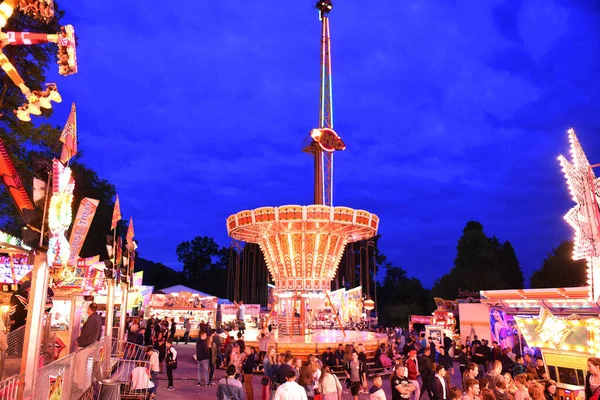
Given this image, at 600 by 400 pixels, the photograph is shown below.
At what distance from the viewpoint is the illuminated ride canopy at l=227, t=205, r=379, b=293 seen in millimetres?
21969

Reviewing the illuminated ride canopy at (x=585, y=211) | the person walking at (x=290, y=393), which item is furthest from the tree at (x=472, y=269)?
the person walking at (x=290, y=393)

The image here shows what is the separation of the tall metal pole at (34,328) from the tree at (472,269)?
153ft

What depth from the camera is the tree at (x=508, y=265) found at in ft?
179

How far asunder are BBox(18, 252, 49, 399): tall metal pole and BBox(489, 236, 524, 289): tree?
5434 centimetres

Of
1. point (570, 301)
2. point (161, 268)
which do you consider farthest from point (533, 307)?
point (161, 268)

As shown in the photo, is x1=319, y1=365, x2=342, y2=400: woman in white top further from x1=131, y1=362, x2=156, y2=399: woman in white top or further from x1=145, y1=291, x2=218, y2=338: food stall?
x1=145, y1=291, x2=218, y2=338: food stall

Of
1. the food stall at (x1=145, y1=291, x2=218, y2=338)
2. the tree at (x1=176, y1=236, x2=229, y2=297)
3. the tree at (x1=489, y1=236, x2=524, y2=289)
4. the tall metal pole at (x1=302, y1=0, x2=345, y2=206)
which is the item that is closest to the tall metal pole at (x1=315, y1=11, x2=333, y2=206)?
the tall metal pole at (x1=302, y1=0, x2=345, y2=206)

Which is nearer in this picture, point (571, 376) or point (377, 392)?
point (377, 392)

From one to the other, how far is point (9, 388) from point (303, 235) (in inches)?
713

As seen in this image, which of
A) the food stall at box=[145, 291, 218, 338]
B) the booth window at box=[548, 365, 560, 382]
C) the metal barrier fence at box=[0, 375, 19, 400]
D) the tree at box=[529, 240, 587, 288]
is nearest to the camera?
the metal barrier fence at box=[0, 375, 19, 400]

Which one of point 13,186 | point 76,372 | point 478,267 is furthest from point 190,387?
point 478,267

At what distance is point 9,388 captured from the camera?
4.79 metres

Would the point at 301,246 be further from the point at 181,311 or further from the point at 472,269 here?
the point at 472,269

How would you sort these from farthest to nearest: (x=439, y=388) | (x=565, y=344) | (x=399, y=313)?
(x=399, y=313) → (x=565, y=344) → (x=439, y=388)
